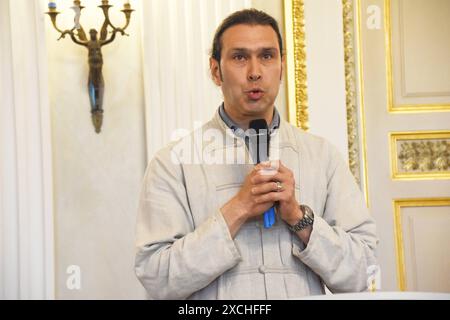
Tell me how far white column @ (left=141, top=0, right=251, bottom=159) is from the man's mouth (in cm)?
149

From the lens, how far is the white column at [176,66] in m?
3.11

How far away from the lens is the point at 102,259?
3.11 m

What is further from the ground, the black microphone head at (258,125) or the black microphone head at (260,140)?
the black microphone head at (258,125)

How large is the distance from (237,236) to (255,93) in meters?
0.25

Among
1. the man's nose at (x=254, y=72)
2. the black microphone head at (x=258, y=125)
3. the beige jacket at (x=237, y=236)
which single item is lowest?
the beige jacket at (x=237, y=236)

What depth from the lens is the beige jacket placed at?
153 cm

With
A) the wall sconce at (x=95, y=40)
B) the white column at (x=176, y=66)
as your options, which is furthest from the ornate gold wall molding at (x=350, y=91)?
the wall sconce at (x=95, y=40)

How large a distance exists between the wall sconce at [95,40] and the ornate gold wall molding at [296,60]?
0.54m

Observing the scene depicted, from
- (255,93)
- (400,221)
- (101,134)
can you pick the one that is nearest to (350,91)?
(400,221)

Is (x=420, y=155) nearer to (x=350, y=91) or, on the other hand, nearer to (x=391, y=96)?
(x=391, y=96)

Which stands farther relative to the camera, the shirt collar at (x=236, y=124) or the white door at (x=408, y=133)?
the white door at (x=408, y=133)

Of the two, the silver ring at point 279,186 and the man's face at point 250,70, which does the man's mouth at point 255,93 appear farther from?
the silver ring at point 279,186

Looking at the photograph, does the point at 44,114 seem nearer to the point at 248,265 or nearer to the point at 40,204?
the point at 40,204

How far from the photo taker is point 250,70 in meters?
1.63
